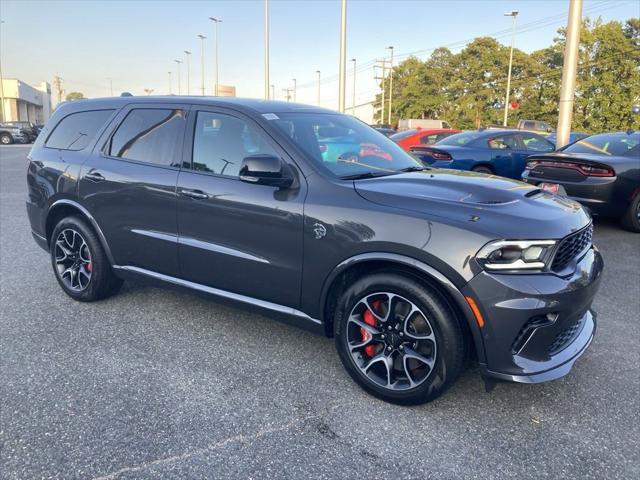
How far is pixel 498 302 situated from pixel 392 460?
0.94 m

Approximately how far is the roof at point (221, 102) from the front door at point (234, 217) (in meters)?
0.09

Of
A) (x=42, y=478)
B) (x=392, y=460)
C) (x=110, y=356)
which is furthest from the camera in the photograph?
(x=110, y=356)

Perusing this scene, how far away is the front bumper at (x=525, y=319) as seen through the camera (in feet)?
8.54

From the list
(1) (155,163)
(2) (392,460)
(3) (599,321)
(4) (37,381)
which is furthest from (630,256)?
(4) (37,381)

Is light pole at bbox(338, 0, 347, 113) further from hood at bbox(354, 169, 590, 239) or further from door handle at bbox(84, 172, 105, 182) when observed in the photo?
hood at bbox(354, 169, 590, 239)

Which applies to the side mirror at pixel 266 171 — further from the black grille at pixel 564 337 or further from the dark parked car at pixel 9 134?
the dark parked car at pixel 9 134

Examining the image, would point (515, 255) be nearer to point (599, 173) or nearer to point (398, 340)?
point (398, 340)

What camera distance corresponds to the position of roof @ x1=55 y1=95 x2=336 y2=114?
12.2ft

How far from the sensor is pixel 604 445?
267 cm

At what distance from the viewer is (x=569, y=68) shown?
9.55 m

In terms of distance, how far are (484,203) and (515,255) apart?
0.38 meters

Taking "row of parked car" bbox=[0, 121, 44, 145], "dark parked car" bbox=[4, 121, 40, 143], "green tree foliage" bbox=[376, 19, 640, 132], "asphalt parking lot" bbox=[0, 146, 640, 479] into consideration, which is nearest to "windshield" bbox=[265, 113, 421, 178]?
"asphalt parking lot" bbox=[0, 146, 640, 479]

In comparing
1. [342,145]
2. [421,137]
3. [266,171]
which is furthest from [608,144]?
[421,137]

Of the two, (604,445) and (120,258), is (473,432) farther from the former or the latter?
(120,258)
